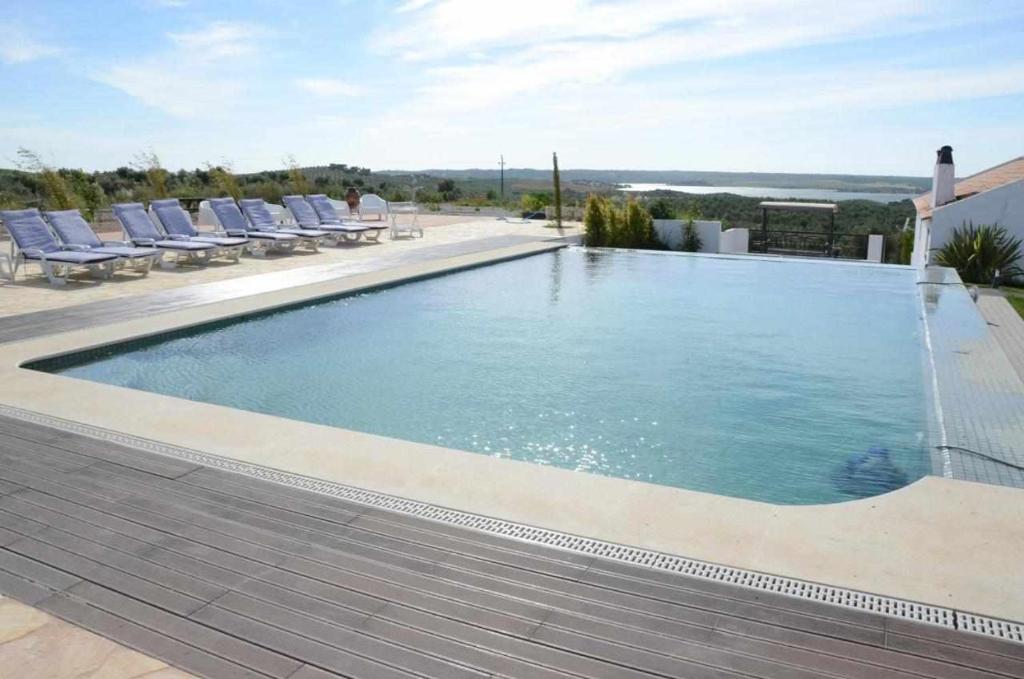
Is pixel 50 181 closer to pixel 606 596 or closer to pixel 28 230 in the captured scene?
pixel 28 230

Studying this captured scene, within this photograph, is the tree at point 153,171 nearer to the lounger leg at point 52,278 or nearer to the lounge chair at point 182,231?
the lounge chair at point 182,231

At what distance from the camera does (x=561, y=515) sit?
3.11 m

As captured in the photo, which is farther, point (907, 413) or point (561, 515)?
point (907, 413)

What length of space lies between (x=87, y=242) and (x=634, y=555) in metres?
9.66

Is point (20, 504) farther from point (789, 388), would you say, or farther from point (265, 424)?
point (789, 388)

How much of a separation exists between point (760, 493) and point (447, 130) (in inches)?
936

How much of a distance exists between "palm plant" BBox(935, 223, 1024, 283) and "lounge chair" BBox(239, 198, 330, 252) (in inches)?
386

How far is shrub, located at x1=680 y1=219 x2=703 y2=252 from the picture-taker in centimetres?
1453

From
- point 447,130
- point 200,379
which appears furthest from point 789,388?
point 447,130

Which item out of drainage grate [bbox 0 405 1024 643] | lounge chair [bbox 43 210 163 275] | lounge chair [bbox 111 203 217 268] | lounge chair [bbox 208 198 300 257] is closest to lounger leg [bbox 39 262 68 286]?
lounge chair [bbox 43 210 163 275]

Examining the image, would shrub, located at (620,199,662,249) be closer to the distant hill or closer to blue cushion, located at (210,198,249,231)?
blue cushion, located at (210,198,249,231)

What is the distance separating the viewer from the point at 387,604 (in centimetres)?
247

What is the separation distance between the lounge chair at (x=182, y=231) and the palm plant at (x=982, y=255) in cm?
1041

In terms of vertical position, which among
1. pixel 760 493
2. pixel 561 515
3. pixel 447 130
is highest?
pixel 447 130
